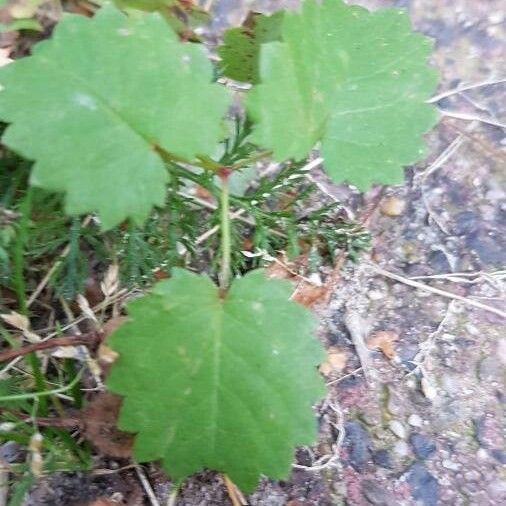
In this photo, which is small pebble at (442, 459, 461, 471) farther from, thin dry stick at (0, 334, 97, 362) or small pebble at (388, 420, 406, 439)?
thin dry stick at (0, 334, 97, 362)

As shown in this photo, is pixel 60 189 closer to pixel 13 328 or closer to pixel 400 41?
pixel 13 328

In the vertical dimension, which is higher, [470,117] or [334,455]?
[470,117]

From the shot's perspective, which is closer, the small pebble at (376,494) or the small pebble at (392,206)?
the small pebble at (376,494)

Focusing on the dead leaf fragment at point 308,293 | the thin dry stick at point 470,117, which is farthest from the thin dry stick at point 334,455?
the thin dry stick at point 470,117

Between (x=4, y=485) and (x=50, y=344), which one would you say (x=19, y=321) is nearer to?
(x=50, y=344)

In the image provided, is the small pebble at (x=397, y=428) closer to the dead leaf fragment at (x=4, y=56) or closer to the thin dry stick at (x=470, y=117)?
the thin dry stick at (x=470, y=117)

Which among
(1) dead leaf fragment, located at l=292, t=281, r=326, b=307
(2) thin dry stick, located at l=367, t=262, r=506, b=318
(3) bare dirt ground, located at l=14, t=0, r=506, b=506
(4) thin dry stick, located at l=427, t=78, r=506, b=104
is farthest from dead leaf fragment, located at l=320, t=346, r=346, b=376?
(4) thin dry stick, located at l=427, t=78, r=506, b=104

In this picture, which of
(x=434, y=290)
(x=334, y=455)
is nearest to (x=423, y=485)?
(x=334, y=455)
